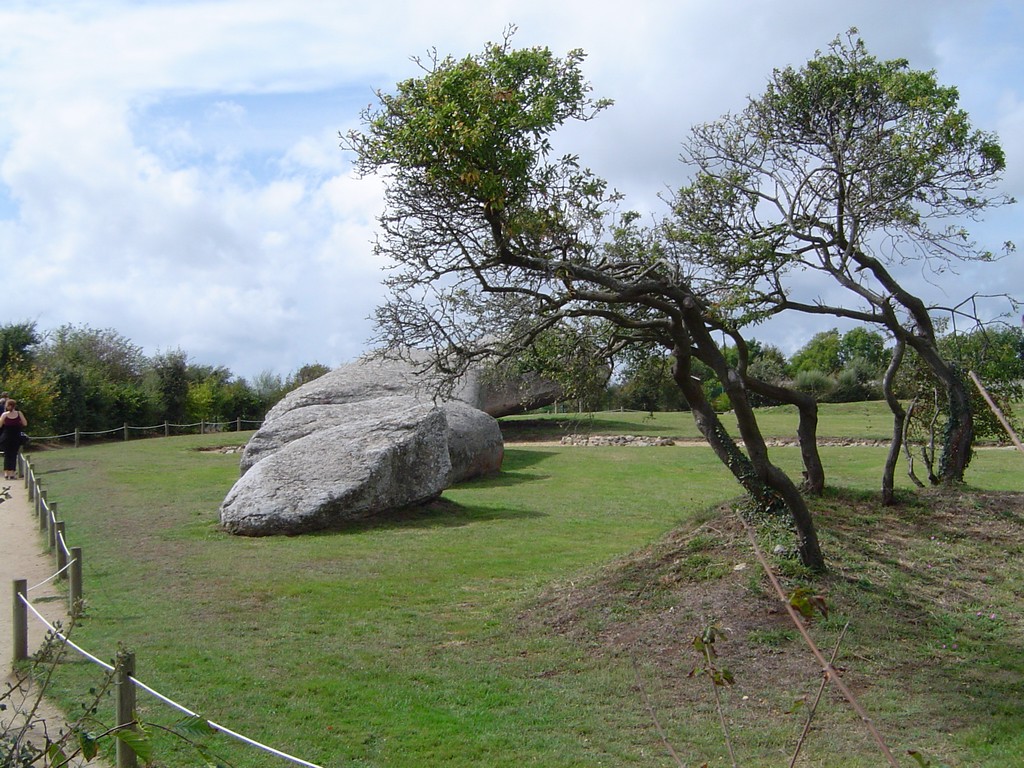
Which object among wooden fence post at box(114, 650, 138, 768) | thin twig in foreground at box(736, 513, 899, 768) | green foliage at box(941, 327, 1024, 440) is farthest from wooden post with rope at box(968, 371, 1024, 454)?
green foliage at box(941, 327, 1024, 440)

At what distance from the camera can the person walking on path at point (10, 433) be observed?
23.6 meters

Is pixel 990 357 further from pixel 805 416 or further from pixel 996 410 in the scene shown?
pixel 996 410

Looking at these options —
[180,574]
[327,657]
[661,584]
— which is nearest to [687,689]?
[661,584]

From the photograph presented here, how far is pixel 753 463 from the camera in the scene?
417 inches

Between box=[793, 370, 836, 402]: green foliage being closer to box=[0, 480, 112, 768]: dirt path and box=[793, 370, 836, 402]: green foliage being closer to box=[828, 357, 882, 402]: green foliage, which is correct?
box=[828, 357, 882, 402]: green foliage

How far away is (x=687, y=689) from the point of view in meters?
7.89

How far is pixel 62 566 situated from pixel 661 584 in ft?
27.4

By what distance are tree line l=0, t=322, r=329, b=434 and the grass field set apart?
68.5 feet

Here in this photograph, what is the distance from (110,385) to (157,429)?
10.0 ft

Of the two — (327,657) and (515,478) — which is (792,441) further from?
(327,657)

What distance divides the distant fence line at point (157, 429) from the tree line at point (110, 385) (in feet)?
1.28

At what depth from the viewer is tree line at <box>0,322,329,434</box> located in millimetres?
35125

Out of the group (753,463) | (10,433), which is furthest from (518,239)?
(10,433)

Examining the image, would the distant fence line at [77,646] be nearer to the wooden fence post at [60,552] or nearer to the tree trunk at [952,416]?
the wooden fence post at [60,552]
